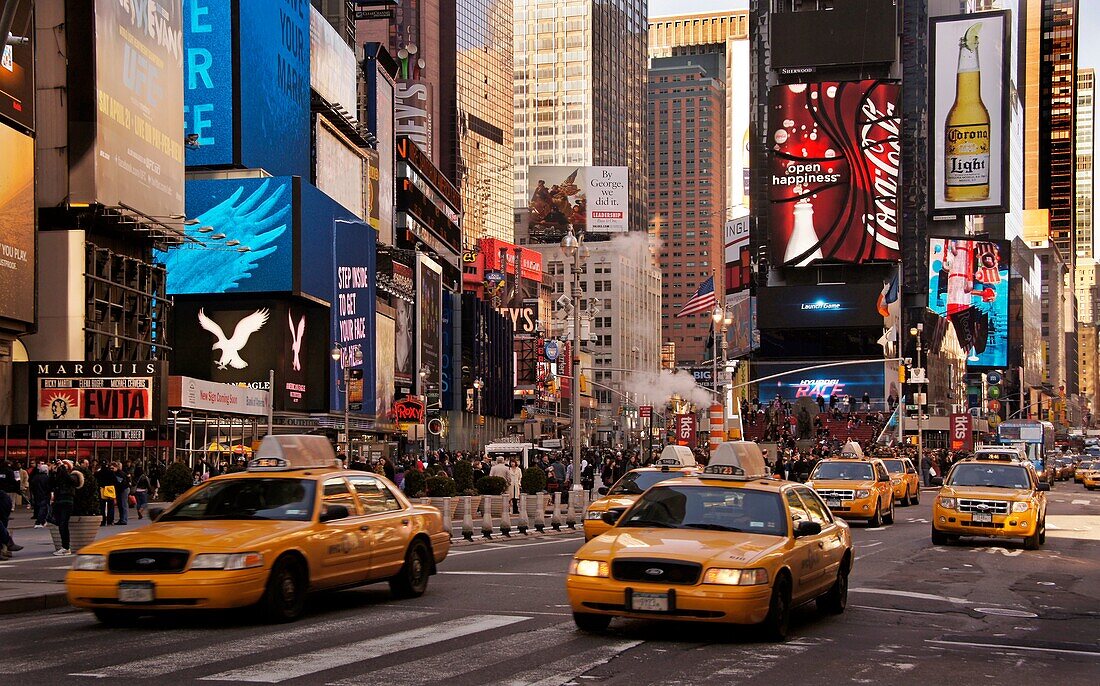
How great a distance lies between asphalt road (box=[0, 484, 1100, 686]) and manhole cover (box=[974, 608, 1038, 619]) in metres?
0.02

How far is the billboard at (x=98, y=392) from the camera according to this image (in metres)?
43.3

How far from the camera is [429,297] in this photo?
108 m

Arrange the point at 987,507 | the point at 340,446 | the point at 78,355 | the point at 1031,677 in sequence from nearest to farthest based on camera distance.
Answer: the point at 1031,677, the point at 987,507, the point at 78,355, the point at 340,446

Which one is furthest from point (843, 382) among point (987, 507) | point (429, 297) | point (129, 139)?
point (987, 507)

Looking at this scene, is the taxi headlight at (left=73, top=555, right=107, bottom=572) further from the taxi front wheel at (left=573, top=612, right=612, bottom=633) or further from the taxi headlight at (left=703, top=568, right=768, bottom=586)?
the taxi headlight at (left=703, top=568, right=768, bottom=586)

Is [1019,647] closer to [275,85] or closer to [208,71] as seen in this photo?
[208,71]

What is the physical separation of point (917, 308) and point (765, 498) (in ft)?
432

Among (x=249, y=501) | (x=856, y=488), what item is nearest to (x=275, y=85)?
(x=856, y=488)

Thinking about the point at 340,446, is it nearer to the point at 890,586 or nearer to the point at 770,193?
the point at 890,586

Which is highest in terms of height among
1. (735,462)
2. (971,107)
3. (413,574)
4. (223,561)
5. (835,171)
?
(971,107)

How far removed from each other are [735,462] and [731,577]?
2.83m

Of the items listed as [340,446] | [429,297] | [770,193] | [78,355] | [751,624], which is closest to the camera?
[751,624]

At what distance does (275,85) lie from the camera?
71875 mm

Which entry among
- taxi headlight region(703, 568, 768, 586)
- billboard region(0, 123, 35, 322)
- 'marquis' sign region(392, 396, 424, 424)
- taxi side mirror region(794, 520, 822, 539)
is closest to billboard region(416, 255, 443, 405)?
'marquis' sign region(392, 396, 424, 424)
